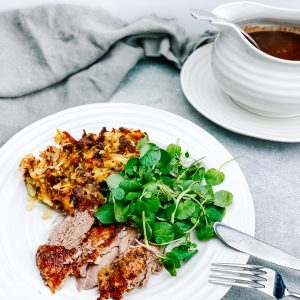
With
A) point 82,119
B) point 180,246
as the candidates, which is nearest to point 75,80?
point 82,119

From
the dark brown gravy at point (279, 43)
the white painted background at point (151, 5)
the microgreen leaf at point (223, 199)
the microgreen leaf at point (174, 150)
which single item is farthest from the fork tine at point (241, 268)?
the white painted background at point (151, 5)

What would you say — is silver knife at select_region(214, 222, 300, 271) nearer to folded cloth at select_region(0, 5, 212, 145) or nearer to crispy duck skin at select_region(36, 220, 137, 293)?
crispy duck skin at select_region(36, 220, 137, 293)

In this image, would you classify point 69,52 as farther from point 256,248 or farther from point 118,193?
point 256,248

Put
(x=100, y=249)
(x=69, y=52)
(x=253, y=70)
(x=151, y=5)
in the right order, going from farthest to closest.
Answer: (x=151, y=5), (x=69, y=52), (x=253, y=70), (x=100, y=249)

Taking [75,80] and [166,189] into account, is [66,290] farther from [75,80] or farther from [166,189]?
[75,80]

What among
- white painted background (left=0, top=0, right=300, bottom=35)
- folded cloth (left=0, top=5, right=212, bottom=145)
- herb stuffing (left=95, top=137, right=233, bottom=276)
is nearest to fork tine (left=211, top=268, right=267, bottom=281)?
herb stuffing (left=95, top=137, right=233, bottom=276)

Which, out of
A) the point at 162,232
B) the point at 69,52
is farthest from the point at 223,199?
the point at 69,52
